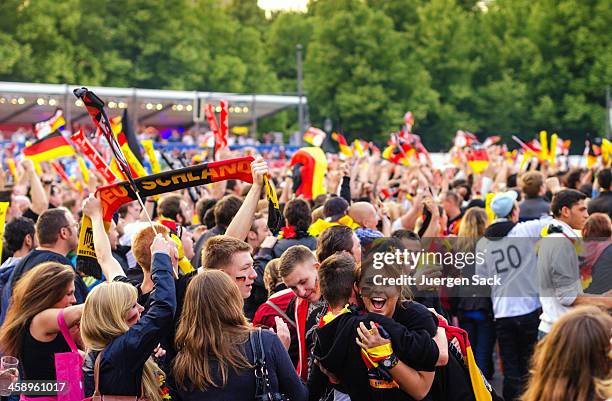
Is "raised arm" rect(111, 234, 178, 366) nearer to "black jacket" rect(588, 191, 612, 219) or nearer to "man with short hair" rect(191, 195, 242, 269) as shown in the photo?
"man with short hair" rect(191, 195, 242, 269)

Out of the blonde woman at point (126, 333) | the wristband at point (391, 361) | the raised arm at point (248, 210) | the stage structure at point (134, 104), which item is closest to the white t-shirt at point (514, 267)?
the raised arm at point (248, 210)

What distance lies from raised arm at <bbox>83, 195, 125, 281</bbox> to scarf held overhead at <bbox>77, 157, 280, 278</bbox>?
4.9 inches

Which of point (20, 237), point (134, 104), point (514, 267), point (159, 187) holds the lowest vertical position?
point (134, 104)

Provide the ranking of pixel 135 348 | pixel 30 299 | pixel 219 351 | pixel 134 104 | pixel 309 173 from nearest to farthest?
1. pixel 219 351
2. pixel 135 348
3. pixel 30 299
4. pixel 309 173
5. pixel 134 104

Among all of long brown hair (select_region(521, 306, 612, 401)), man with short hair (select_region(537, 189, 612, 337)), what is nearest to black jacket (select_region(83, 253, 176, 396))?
long brown hair (select_region(521, 306, 612, 401))

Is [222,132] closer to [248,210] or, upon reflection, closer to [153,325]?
[248,210]

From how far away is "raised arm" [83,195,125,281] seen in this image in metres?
6.49

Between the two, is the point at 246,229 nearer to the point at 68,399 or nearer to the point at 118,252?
the point at 68,399

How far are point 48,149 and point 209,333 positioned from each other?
1035 cm

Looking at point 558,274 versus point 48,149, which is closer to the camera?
point 558,274

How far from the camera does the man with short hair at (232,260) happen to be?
568cm

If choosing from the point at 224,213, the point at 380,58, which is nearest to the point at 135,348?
the point at 224,213

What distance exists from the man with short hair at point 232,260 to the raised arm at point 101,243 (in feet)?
2.90

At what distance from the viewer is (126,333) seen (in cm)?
496
